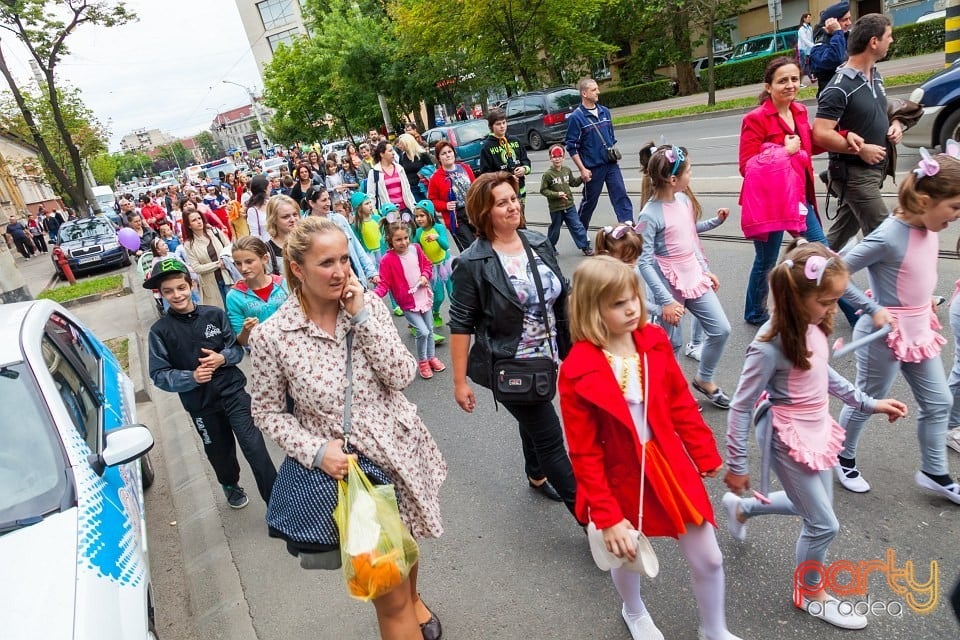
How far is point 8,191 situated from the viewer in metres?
38.6

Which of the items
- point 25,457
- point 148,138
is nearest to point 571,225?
point 25,457

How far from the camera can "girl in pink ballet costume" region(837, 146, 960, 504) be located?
2.81m

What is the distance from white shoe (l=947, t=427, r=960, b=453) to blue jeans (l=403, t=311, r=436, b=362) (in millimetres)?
3923

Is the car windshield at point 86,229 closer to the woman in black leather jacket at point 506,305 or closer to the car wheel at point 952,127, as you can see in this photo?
the woman in black leather jacket at point 506,305

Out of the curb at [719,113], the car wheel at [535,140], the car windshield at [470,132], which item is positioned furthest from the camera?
the car wheel at [535,140]

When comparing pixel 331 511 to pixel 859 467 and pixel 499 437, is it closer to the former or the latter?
pixel 499 437

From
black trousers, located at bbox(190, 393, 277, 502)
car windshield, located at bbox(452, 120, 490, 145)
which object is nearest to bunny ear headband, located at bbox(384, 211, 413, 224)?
black trousers, located at bbox(190, 393, 277, 502)

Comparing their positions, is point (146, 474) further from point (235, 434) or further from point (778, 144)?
point (778, 144)

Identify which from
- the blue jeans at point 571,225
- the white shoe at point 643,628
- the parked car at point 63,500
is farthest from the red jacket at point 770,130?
the parked car at point 63,500

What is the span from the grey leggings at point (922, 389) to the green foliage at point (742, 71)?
27.0 m

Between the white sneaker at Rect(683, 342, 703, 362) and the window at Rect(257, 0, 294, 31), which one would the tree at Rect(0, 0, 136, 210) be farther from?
the window at Rect(257, 0, 294, 31)

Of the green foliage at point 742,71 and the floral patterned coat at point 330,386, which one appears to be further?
the green foliage at point 742,71

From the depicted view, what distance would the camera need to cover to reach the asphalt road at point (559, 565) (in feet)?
8.61

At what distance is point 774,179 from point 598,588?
3.23 meters
